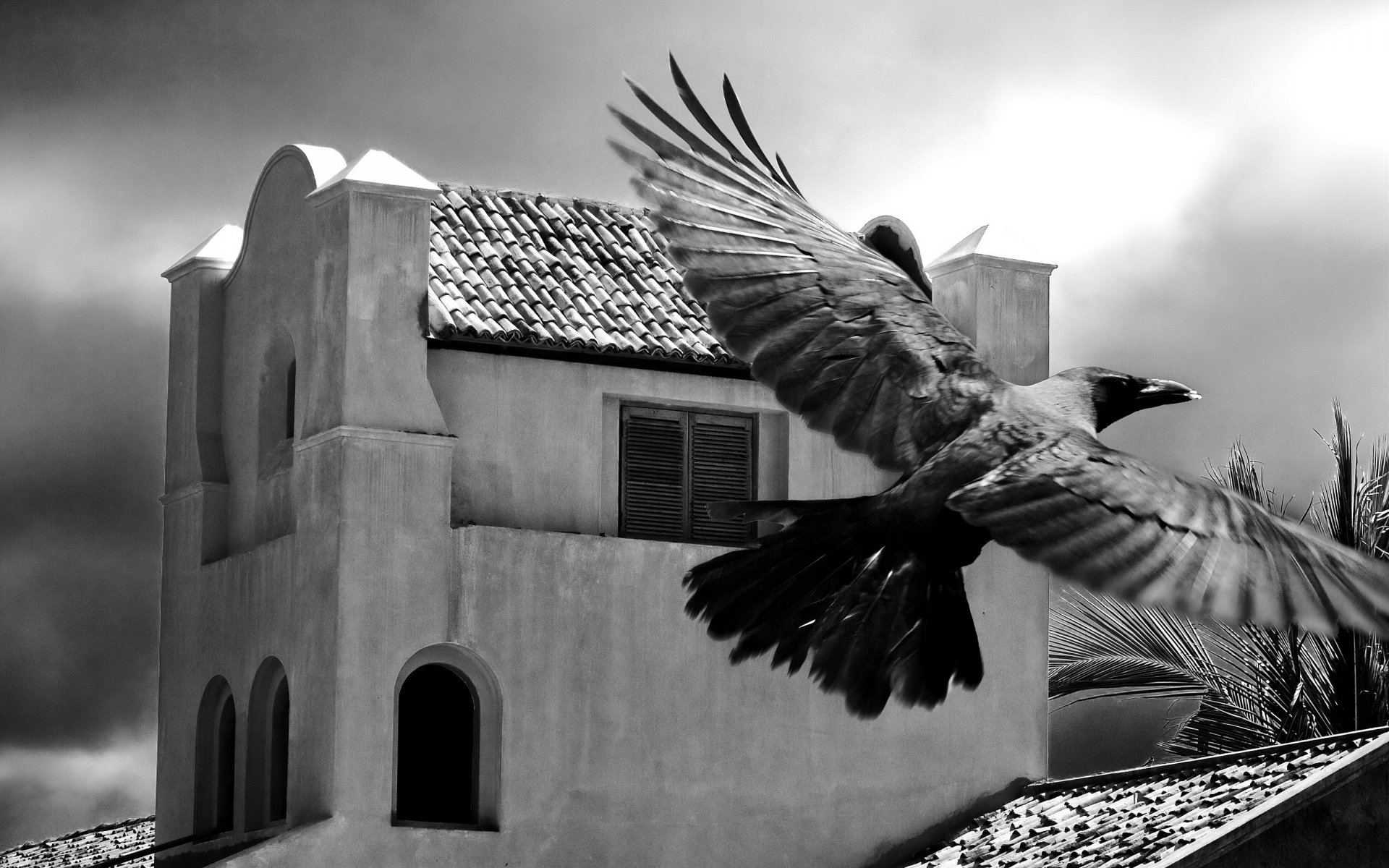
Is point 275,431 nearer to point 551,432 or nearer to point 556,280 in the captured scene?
point 551,432

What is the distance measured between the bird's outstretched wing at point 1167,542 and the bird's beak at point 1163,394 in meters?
0.89

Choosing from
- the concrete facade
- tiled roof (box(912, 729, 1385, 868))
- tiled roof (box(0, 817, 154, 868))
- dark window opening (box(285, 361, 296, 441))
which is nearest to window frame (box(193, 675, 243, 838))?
the concrete facade

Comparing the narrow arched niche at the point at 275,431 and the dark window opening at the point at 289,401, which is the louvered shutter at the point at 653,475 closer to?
the narrow arched niche at the point at 275,431

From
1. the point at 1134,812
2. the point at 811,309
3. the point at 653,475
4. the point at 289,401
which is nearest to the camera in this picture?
the point at 811,309

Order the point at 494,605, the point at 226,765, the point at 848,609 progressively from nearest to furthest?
the point at 848,609, the point at 494,605, the point at 226,765

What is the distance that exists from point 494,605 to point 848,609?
11.7 m

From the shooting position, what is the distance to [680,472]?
2053cm

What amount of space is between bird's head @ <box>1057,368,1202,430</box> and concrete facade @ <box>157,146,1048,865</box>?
1093cm

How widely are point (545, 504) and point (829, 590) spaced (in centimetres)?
1222

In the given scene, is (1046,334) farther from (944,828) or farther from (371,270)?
(371,270)

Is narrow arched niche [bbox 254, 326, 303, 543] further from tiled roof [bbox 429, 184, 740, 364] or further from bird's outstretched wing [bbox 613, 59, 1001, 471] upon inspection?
bird's outstretched wing [bbox 613, 59, 1001, 471]

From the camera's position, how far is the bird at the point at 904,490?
21.7 ft

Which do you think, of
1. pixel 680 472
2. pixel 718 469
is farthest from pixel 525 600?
pixel 718 469

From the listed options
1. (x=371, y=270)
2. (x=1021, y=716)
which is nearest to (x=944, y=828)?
(x=1021, y=716)
